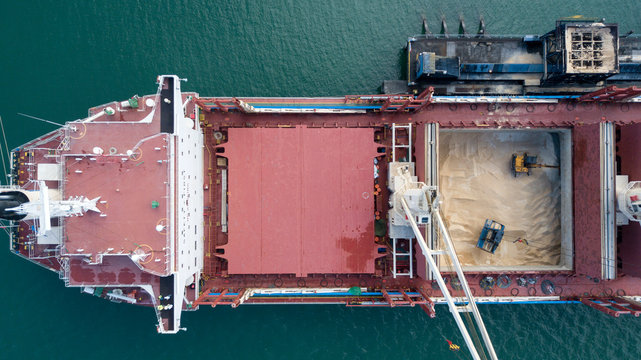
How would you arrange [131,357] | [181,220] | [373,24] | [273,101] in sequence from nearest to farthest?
1. [181,220]
2. [273,101]
3. [131,357]
4. [373,24]

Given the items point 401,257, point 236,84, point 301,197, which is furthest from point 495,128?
point 236,84

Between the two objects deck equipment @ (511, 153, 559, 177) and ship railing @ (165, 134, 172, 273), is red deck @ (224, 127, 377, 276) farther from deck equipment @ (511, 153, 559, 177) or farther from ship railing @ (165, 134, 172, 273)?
deck equipment @ (511, 153, 559, 177)

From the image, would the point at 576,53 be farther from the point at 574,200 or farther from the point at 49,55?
the point at 49,55

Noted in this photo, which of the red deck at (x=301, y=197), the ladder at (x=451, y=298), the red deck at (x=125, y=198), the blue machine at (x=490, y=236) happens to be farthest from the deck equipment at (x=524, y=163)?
the red deck at (x=125, y=198)

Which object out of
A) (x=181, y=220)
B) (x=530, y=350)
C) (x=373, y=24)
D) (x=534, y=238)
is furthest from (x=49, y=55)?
(x=530, y=350)

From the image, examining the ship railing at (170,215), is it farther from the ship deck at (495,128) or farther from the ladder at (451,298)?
the ladder at (451,298)
